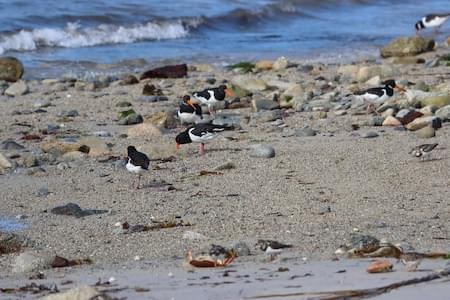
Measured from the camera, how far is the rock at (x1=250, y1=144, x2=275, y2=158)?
938cm

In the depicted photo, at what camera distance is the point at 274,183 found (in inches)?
326

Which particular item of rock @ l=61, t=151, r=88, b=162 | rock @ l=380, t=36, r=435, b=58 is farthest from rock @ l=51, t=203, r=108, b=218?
rock @ l=380, t=36, r=435, b=58

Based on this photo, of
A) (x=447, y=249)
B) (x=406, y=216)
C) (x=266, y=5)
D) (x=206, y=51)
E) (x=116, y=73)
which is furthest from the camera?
(x=266, y=5)

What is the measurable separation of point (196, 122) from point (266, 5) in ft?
48.2

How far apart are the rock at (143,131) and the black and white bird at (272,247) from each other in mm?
4938

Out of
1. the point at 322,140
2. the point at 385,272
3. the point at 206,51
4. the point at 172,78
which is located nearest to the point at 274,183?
the point at 322,140

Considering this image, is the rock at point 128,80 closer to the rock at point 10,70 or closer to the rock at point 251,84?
the rock at point 251,84

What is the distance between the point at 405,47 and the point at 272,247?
40.9 feet

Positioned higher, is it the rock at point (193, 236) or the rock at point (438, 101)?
the rock at point (193, 236)

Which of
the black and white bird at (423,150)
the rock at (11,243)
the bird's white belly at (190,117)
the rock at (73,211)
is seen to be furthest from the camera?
the bird's white belly at (190,117)

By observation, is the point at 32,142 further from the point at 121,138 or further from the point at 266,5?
the point at 266,5

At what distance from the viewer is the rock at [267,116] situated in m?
11.6

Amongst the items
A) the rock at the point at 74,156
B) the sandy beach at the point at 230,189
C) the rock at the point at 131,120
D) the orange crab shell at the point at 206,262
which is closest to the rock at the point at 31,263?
the sandy beach at the point at 230,189

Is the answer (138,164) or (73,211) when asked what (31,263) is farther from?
(138,164)
